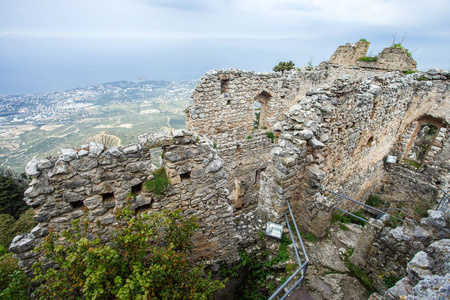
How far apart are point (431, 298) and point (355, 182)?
7053mm

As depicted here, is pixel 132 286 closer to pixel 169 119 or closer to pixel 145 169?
pixel 145 169

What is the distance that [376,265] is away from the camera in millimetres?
4391

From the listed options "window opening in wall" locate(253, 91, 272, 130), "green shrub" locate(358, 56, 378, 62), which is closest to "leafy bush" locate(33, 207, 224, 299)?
"window opening in wall" locate(253, 91, 272, 130)

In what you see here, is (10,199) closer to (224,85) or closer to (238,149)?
(238,149)

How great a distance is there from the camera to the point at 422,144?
13.3m

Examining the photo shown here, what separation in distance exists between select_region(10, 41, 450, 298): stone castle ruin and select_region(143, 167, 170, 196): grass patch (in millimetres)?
92

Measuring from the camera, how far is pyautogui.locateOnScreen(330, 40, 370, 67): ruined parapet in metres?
15.5

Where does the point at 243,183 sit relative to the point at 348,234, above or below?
below

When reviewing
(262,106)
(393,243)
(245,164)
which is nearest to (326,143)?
(393,243)

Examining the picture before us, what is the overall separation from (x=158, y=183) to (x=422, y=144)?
16.6 metres

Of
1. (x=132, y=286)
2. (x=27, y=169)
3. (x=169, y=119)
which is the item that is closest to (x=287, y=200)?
(x=132, y=286)

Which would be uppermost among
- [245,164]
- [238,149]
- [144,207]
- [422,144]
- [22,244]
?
[144,207]

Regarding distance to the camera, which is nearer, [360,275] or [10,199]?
[360,275]

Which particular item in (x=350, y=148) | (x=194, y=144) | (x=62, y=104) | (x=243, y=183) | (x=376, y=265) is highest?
(x=194, y=144)
